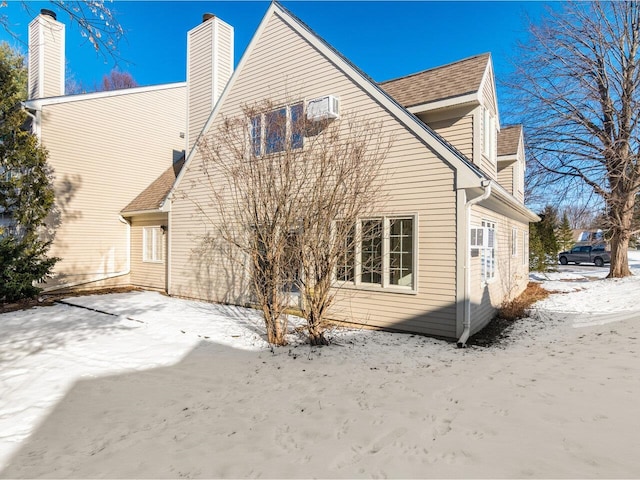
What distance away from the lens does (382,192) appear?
282 inches

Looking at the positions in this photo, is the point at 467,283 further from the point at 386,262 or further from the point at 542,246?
the point at 542,246

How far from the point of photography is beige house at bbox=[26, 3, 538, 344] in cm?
660

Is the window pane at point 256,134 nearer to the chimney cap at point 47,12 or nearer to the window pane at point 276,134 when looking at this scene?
the window pane at point 276,134

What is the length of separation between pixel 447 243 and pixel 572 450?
13.0 ft

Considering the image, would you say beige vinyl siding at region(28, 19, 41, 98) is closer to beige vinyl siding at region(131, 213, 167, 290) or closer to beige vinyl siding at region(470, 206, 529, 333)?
beige vinyl siding at region(131, 213, 167, 290)

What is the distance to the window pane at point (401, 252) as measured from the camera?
22.9 ft

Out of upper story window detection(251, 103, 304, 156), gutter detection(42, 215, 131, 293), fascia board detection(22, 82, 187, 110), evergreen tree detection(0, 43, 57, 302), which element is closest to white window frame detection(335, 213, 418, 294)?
upper story window detection(251, 103, 304, 156)

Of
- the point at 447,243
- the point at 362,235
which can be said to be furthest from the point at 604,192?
the point at 362,235

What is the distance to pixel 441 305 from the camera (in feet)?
21.3

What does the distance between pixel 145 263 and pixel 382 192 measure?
956cm

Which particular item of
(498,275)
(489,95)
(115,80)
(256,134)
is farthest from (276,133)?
(115,80)

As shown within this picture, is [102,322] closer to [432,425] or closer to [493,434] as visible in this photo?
[432,425]

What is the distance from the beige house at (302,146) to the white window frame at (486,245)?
43 millimetres

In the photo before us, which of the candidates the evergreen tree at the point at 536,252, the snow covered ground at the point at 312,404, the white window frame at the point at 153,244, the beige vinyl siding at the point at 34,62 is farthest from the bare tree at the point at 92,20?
the evergreen tree at the point at 536,252
